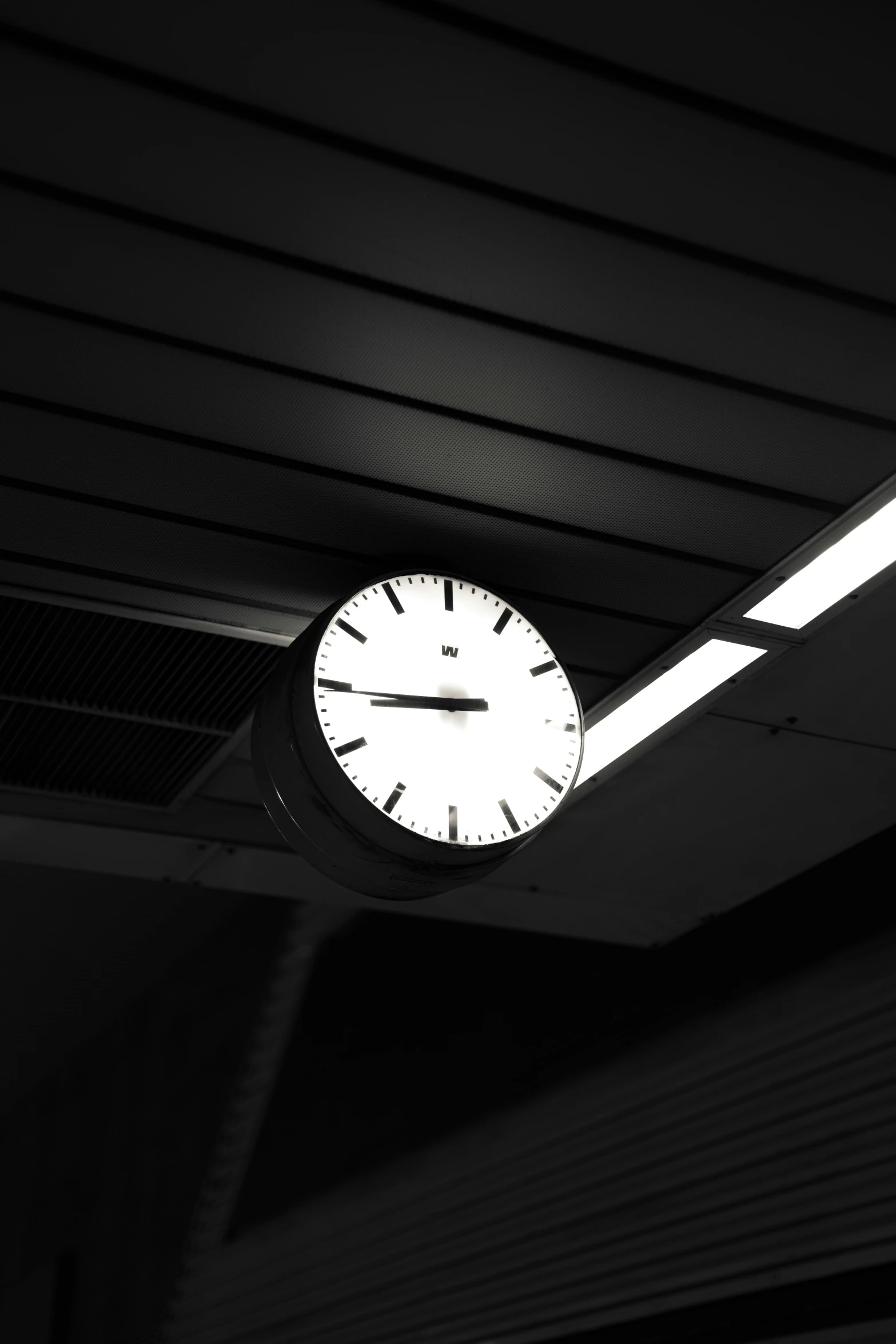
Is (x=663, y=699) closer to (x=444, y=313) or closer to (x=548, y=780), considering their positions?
(x=548, y=780)

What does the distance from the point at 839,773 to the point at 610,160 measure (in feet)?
8.17

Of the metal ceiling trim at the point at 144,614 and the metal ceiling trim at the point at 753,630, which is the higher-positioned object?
the metal ceiling trim at the point at 144,614

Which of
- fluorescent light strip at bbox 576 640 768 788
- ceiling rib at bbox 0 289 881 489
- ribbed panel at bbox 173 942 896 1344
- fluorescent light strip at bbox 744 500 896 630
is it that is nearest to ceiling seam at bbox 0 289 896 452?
ceiling rib at bbox 0 289 881 489

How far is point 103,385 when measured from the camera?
2688 millimetres

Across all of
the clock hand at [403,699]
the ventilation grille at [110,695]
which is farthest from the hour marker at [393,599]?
the ventilation grille at [110,695]

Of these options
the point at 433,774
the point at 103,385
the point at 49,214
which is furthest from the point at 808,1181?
the point at 49,214

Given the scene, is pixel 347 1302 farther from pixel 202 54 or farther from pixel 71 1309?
pixel 202 54

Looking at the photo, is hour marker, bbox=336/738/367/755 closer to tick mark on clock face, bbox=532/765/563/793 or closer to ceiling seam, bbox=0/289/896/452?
tick mark on clock face, bbox=532/765/563/793

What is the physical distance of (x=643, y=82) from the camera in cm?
218

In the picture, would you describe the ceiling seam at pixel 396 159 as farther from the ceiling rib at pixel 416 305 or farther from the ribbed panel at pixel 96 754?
the ribbed panel at pixel 96 754

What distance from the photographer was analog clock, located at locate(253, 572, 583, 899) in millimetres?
2660

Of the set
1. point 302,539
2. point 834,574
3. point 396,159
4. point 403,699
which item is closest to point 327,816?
point 403,699

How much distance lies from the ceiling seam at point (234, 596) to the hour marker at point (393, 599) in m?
0.27

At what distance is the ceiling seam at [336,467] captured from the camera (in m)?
2.75
